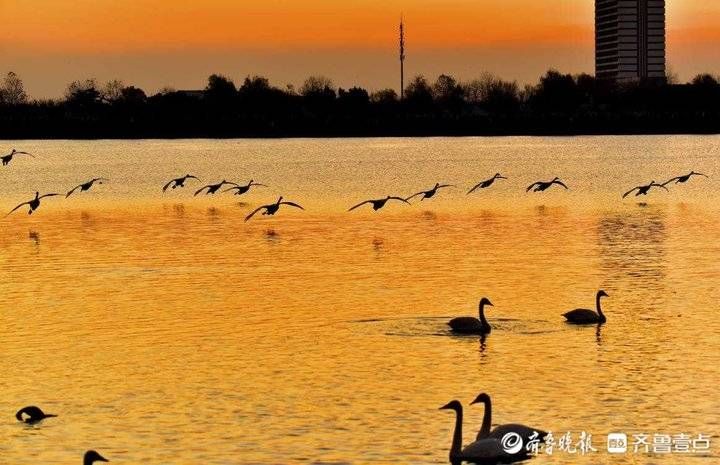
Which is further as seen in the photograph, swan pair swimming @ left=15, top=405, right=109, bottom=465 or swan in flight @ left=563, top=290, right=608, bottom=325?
swan in flight @ left=563, top=290, right=608, bottom=325

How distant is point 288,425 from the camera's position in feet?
72.6

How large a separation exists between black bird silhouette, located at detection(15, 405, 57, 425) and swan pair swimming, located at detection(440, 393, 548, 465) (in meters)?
6.51

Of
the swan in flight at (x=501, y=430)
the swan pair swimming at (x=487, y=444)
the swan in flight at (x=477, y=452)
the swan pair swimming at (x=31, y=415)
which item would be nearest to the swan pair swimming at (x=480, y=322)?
the swan in flight at (x=501, y=430)

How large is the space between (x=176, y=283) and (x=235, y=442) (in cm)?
1982

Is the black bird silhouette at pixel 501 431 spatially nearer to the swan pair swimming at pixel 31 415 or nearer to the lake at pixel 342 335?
the lake at pixel 342 335

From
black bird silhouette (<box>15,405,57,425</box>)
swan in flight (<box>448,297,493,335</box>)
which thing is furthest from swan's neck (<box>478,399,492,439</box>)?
swan in flight (<box>448,297,493,335</box>)

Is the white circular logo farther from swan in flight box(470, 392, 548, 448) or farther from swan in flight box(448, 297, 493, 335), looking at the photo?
swan in flight box(448, 297, 493, 335)

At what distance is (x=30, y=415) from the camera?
22.4 meters

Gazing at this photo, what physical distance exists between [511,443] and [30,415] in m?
7.32

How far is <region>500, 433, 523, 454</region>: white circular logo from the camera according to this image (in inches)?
768

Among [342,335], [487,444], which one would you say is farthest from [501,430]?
[342,335]

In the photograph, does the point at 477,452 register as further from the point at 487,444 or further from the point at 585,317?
the point at 585,317

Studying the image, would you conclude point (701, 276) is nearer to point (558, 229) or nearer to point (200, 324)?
point (200, 324)

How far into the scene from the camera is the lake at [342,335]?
71.4ft
